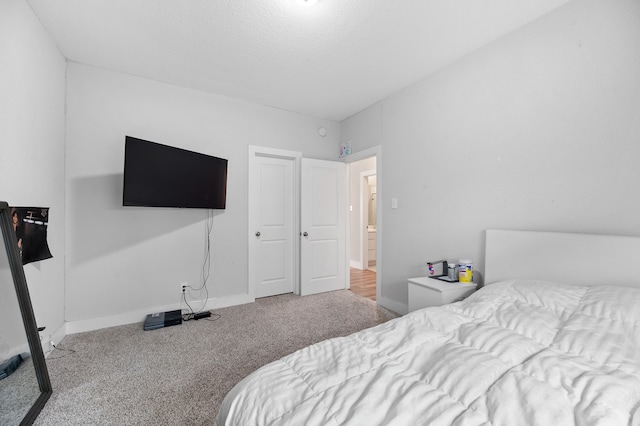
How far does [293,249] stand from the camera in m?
3.92

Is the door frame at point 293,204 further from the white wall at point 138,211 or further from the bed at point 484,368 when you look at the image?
the bed at point 484,368

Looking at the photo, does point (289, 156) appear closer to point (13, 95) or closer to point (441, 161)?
point (441, 161)

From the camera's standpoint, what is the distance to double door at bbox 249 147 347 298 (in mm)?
3650

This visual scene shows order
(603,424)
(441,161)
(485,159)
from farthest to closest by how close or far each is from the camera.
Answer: (441,161) → (485,159) → (603,424)

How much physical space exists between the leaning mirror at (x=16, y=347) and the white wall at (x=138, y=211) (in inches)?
46.3

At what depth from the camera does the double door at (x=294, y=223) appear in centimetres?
365

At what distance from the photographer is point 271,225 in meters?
3.75

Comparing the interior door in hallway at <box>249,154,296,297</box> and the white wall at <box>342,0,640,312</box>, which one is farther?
the interior door in hallway at <box>249,154,296,297</box>

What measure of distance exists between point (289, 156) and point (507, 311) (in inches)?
122

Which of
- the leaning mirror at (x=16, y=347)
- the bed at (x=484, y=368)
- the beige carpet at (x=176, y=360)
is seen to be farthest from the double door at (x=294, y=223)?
the bed at (x=484, y=368)

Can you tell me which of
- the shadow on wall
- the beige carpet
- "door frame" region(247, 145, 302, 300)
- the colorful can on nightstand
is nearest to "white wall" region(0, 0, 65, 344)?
the shadow on wall

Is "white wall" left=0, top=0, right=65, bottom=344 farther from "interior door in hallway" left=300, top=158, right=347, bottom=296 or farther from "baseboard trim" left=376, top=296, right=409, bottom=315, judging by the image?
"baseboard trim" left=376, top=296, right=409, bottom=315

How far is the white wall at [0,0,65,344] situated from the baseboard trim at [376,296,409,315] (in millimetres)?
3268

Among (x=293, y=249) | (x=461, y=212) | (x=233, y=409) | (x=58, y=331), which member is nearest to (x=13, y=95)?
(x=58, y=331)
